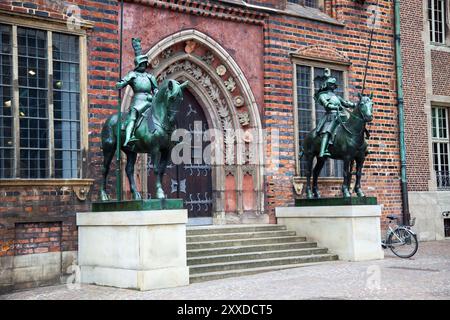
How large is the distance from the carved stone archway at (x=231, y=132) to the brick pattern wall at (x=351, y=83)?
404 millimetres

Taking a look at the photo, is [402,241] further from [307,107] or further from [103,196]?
[103,196]

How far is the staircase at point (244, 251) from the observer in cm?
1167

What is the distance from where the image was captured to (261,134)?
49.6 feet

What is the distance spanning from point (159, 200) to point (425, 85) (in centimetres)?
1051

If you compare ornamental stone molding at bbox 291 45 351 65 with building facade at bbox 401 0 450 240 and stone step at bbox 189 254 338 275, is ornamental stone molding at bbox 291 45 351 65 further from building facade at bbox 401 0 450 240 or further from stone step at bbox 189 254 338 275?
stone step at bbox 189 254 338 275

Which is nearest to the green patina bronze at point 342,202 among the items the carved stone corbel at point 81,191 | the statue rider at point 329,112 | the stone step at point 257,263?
the statue rider at point 329,112

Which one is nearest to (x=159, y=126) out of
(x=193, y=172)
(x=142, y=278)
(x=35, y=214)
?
(x=142, y=278)

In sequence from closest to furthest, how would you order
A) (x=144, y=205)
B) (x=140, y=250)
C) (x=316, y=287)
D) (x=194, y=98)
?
(x=316, y=287)
(x=140, y=250)
(x=144, y=205)
(x=194, y=98)

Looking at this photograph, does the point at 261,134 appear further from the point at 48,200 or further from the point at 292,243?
the point at 48,200

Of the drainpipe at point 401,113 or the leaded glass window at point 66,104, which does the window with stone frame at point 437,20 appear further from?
the leaded glass window at point 66,104

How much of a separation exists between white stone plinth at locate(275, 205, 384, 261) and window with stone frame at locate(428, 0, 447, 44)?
7527 millimetres

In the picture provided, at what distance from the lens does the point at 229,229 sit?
13672 mm

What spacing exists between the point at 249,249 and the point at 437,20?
1014 centimetres

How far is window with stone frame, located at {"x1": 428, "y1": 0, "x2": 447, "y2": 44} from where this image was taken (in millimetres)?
19094
